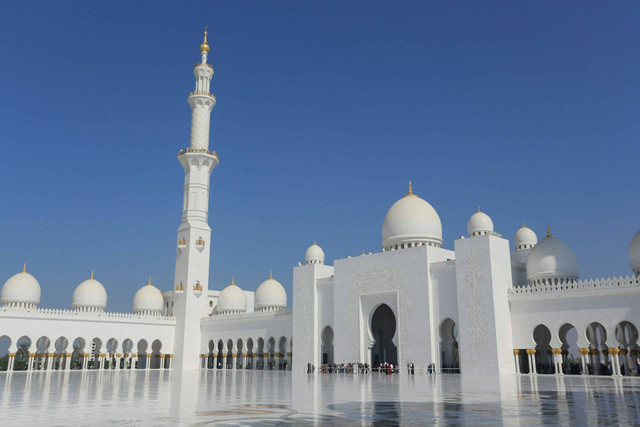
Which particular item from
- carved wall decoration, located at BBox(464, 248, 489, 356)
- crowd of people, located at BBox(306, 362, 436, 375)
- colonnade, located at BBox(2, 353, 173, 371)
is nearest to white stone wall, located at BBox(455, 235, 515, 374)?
carved wall decoration, located at BBox(464, 248, 489, 356)

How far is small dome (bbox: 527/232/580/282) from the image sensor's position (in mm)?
20938

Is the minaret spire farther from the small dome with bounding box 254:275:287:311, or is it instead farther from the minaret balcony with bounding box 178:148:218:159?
the small dome with bounding box 254:275:287:311

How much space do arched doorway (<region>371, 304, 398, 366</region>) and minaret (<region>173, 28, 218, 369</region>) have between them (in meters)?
10.1

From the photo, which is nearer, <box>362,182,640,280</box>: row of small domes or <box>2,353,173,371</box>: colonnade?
<box>362,182,640,280</box>: row of small domes

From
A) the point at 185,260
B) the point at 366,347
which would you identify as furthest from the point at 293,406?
the point at 185,260

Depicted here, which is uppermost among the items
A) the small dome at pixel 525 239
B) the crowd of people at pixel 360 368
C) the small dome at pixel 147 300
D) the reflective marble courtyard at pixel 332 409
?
the small dome at pixel 525 239

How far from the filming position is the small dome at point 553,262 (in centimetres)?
2094

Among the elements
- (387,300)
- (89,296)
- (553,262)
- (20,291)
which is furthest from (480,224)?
(20,291)

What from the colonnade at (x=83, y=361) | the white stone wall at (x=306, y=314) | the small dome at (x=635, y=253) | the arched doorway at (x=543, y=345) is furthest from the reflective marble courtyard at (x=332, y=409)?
the colonnade at (x=83, y=361)

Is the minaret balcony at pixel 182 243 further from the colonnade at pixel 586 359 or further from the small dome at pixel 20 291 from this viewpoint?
the colonnade at pixel 586 359

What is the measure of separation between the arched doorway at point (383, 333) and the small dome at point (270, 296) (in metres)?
7.14

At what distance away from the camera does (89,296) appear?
106 ft

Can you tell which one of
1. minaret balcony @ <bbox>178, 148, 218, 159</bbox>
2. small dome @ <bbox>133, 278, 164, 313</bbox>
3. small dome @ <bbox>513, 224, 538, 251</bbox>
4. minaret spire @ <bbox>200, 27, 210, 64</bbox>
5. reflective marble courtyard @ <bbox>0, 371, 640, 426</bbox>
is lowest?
reflective marble courtyard @ <bbox>0, 371, 640, 426</bbox>

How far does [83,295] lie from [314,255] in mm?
13799
